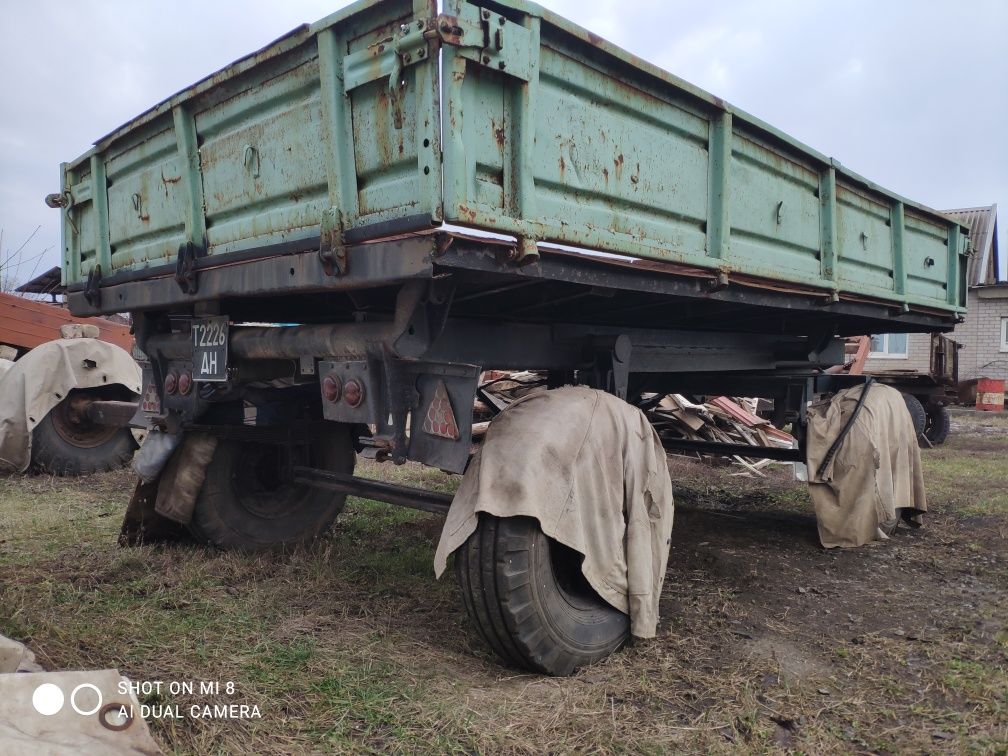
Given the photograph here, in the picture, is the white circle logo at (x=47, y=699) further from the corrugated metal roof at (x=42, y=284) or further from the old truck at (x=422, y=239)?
the corrugated metal roof at (x=42, y=284)

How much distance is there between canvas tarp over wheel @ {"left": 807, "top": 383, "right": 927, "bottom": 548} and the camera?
480 centimetres

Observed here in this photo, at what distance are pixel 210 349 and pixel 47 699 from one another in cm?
173

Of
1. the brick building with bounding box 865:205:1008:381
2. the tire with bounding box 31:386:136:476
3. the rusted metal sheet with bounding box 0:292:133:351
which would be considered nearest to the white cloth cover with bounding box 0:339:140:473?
the tire with bounding box 31:386:136:476

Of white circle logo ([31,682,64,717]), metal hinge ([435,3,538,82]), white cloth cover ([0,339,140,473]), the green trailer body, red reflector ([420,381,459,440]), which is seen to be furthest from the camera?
white cloth cover ([0,339,140,473])

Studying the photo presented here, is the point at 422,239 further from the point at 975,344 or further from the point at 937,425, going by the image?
the point at 975,344

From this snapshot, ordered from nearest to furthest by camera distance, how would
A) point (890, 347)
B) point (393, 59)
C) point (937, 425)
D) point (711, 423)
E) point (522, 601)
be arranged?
point (393, 59) < point (522, 601) < point (711, 423) < point (937, 425) < point (890, 347)

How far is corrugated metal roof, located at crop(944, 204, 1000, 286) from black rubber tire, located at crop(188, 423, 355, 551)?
23694 millimetres

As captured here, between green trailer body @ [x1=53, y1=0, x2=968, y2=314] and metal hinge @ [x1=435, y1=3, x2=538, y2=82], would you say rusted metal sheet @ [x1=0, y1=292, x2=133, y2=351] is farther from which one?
metal hinge @ [x1=435, y1=3, x2=538, y2=82]

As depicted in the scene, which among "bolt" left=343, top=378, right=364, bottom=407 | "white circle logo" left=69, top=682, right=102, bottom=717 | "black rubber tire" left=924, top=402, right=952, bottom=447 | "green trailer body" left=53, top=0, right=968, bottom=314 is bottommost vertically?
"black rubber tire" left=924, top=402, right=952, bottom=447

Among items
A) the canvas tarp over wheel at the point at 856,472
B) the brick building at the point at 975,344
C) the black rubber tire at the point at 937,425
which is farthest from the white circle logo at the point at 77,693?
the brick building at the point at 975,344

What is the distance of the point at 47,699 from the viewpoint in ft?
6.36

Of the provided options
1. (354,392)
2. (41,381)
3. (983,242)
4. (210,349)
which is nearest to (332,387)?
(354,392)

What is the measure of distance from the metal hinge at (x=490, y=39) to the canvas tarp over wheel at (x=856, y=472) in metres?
3.46

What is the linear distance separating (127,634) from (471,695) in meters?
1.42
